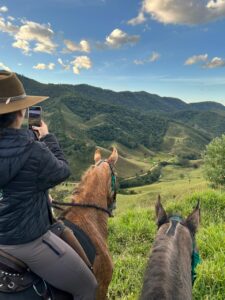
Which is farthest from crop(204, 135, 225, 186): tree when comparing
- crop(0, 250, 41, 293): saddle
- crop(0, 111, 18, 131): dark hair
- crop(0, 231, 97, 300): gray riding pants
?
crop(0, 111, 18, 131): dark hair

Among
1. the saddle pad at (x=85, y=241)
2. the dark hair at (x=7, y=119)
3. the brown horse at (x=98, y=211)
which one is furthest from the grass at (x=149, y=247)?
the dark hair at (x=7, y=119)

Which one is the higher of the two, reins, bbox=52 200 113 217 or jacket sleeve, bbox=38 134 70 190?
jacket sleeve, bbox=38 134 70 190

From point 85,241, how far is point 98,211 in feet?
2.78

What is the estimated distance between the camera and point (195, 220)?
4.53 m

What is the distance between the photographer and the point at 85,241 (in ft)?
15.1

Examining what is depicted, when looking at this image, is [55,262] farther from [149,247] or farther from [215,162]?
[215,162]

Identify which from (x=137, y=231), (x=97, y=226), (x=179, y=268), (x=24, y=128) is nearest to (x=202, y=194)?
(x=137, y=231)

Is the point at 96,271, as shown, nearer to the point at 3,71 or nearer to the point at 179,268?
the point at 179,268

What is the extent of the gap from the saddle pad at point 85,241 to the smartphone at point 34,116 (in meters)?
1.53

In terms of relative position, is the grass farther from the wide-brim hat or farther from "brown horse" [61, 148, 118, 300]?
the wide-brim hat

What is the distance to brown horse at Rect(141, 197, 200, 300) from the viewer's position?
10.4 ft

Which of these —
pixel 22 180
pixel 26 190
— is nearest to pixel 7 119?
pixel 22 180

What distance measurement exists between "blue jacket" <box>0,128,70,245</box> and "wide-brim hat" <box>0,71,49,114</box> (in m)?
0.22

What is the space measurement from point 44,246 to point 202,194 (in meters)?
9.15
